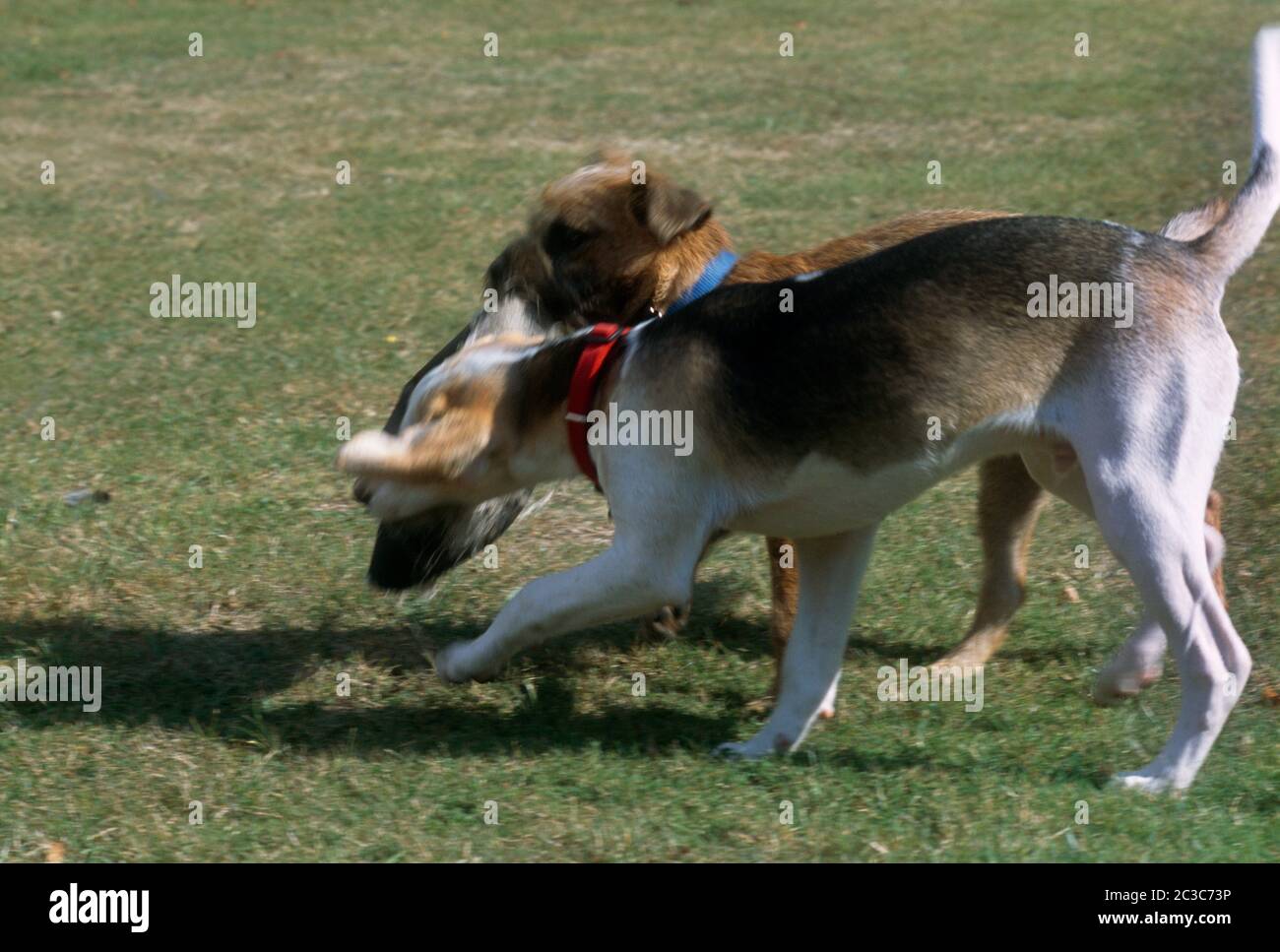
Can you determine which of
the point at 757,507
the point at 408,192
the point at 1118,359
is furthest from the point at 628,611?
the point at 408,192

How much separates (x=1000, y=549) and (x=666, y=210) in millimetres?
1565

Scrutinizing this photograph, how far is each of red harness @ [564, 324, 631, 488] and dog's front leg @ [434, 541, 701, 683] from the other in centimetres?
30

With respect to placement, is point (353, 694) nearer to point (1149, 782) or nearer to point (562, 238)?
point (562, 238)

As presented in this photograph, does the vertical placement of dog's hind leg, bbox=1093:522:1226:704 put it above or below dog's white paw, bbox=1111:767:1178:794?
above

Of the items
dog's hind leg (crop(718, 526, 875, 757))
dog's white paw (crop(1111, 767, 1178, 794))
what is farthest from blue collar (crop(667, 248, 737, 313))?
dog's white paw (crop(1111, 767, 1178, 794))

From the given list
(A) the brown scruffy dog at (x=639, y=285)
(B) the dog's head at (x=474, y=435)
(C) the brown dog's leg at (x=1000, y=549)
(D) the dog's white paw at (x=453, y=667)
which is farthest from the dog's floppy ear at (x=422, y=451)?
(C) the brown dog's leg at (x=1000, y=549)

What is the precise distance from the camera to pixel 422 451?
15.8ft

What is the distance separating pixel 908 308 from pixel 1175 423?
2.40 ft

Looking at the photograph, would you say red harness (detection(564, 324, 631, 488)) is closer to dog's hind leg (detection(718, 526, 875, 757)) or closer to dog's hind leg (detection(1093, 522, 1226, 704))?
dog's hind leg (detection(718, 526, 875, 757))

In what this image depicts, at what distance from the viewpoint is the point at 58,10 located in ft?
55.4

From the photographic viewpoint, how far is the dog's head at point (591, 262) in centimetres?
561

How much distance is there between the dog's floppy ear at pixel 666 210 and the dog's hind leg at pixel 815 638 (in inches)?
45.5

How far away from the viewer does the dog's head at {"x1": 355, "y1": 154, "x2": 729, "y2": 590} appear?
561 centimetres

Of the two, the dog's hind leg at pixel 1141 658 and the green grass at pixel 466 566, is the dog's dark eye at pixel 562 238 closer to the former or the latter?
the green grass at pixel 466 566
